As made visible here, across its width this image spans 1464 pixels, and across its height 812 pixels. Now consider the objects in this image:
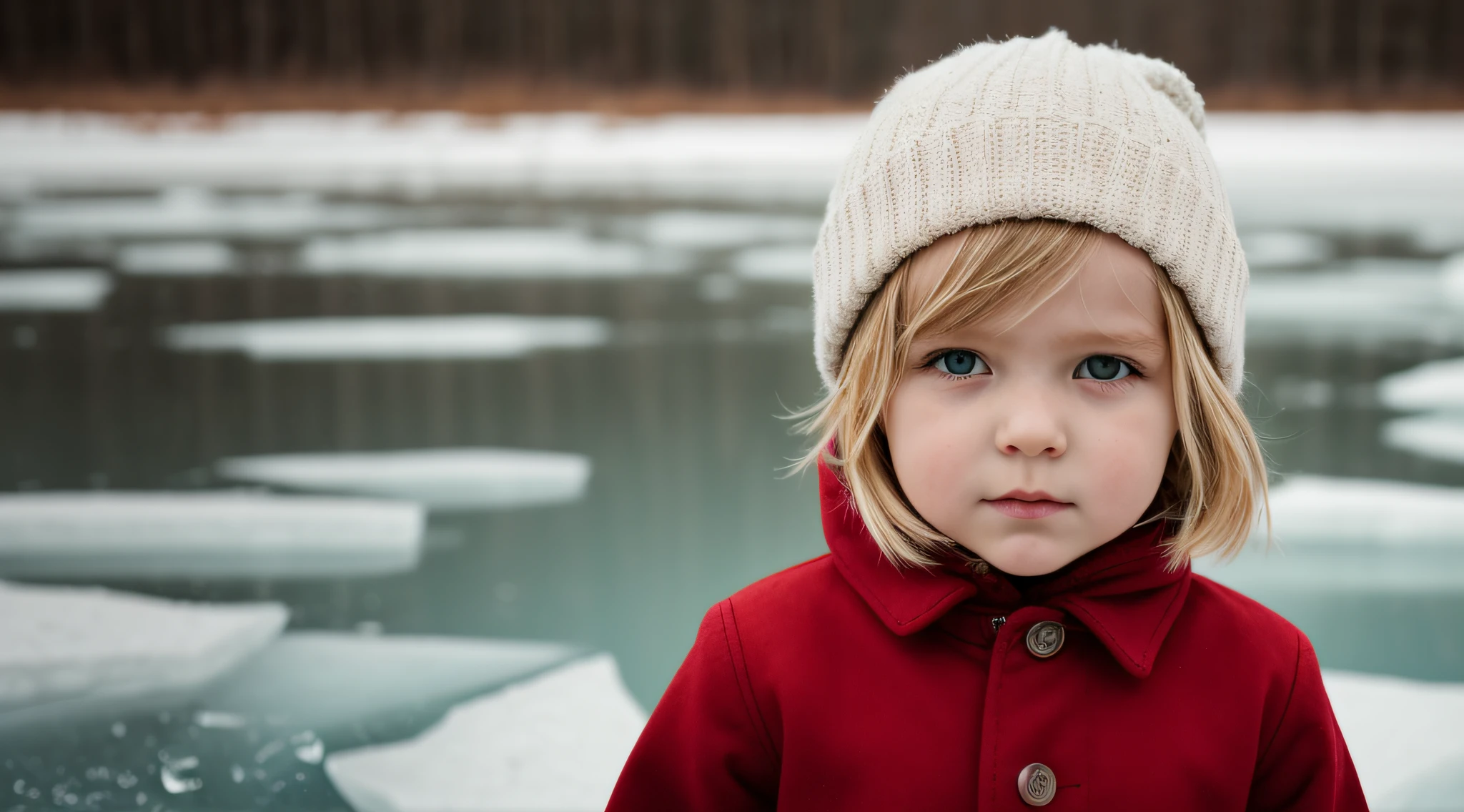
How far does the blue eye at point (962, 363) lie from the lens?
0.57m

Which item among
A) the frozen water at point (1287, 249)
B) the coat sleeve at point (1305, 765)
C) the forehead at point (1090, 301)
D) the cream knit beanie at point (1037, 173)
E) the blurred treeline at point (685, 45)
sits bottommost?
the coat sleeve at point (1305, 765)

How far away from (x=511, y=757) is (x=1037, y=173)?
23.6 inches

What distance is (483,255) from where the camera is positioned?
1.95 m

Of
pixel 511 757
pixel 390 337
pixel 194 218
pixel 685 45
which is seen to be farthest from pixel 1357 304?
pixel 194 218

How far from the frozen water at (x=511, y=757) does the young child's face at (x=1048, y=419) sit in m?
0.39

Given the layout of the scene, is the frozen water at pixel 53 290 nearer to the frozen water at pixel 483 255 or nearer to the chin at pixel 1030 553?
the frozen water at pixel 483 255

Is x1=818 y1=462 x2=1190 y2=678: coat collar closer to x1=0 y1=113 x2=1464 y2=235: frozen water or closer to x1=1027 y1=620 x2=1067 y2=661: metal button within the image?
x1=1027 y1=620 x2=1067 y2=661: metal button

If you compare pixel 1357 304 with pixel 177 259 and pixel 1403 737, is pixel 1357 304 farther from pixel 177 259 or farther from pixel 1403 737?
pixel 177 259

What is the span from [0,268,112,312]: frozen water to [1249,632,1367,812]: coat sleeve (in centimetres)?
177

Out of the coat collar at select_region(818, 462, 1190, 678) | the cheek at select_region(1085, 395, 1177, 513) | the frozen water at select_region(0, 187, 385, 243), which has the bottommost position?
the coat collar at select_region(818, 462, 1190, 678)

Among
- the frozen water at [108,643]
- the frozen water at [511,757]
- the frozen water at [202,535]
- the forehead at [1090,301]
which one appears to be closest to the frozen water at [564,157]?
the frozen water at [202,535]

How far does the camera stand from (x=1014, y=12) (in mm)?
1729

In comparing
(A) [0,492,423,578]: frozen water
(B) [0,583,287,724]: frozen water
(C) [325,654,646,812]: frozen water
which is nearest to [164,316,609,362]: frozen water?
(A) [0,492,423,578]: frozen water

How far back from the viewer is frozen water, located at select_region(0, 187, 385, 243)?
6.15ft
